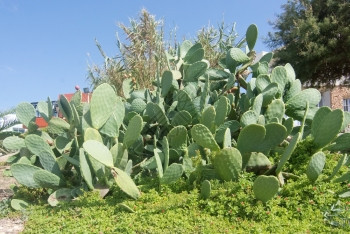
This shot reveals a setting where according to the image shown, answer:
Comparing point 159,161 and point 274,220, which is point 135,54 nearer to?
point 159,161

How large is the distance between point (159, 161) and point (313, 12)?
1468cm

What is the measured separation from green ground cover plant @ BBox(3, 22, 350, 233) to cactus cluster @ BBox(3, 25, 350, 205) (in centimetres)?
1

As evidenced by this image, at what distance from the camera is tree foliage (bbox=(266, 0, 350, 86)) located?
50.7 feet

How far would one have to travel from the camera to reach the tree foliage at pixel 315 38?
15453 millimetres

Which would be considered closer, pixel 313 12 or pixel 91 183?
pixel 91 183

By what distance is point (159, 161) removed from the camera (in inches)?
145

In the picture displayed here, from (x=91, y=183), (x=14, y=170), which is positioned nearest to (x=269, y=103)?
(x=91, y=183)

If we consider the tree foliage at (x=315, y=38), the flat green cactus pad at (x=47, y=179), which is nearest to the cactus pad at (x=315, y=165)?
the flat green cactus pad at (x=47, y=179)

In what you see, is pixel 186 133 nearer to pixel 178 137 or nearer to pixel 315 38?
pixel 178 137

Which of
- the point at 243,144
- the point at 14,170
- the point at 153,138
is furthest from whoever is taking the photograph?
the point at 153,138

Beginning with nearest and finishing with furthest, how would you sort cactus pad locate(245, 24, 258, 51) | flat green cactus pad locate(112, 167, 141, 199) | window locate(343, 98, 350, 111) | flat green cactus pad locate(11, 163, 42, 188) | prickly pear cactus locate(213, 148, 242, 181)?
prickly pear cactus locate(213, 148, 242, 181)
flat green cactus pad locate(112, 167, 141, 199)
flat green cactus pad locate(11, 163, 42, 188)
cactus pad locate(245, 24, 258, 51)
window locate(343, 98, 350, 111)

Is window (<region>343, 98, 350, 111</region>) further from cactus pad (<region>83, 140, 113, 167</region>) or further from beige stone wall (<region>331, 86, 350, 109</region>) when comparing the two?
cactus pad (<region>83, 140, 113, 167</region>)

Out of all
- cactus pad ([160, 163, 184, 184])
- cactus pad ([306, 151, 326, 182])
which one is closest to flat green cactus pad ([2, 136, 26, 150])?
cactus pad ([160, 163, 184, 184])

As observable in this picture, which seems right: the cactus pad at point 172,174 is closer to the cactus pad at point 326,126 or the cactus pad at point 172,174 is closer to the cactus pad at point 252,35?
the cactus pad at point 326,126
